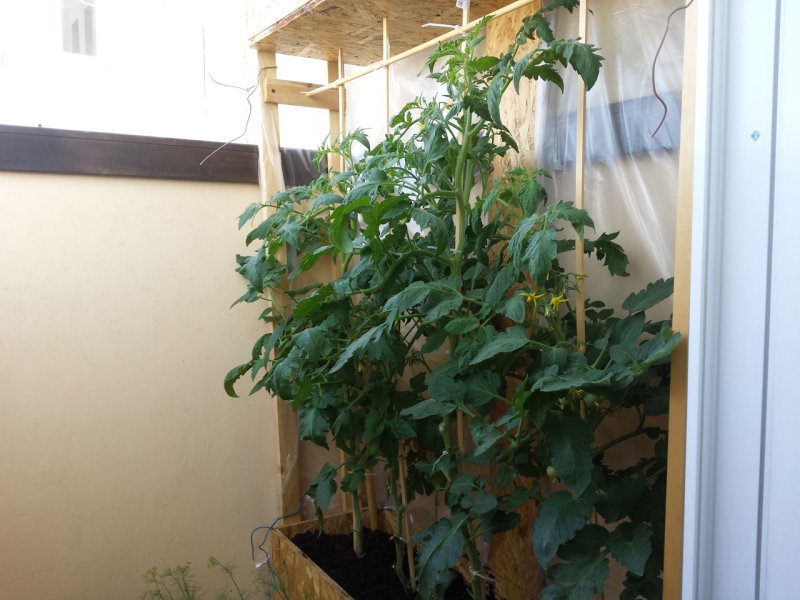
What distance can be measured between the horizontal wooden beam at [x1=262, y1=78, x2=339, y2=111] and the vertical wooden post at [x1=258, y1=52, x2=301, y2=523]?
0.08ft

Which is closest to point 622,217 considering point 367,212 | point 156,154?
point 367,212

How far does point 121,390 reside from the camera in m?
2.11

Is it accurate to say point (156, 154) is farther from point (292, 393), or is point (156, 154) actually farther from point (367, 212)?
point (367, 212)

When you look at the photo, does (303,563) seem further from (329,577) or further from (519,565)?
(519,565)

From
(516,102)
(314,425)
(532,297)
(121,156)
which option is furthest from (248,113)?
(532,297)

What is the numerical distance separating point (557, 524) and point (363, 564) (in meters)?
0.99

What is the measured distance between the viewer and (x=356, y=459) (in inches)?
70.5

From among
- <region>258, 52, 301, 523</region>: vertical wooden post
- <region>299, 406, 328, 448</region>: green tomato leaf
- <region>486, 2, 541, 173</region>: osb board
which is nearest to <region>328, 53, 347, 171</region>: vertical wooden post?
<region>258, 52, 301, 523</region>: vertical wooden post

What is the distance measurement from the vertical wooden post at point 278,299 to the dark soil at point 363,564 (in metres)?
0.18

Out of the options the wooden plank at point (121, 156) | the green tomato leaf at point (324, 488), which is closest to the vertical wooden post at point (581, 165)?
the green tomato leaf at point (324, 488)

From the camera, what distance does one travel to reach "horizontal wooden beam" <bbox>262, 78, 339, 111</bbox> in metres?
2.23

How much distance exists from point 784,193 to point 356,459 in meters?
1.29

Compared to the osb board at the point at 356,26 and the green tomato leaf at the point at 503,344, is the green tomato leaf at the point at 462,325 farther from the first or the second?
the osb board at the point at 356,26

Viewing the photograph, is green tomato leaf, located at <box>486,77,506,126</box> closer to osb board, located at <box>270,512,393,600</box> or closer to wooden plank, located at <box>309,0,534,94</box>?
wooden plank, located at <box>309,0,534,94</box>
